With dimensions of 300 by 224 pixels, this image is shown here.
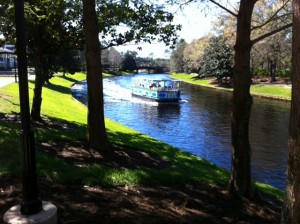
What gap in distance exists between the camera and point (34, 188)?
187 inches

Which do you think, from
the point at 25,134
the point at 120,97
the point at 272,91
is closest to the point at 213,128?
the point at 25,134

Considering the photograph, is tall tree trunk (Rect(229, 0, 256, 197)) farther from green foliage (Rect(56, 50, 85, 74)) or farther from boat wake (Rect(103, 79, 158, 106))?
boat wake (Rect(103, 79, 158, 106))

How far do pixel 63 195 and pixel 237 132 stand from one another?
12.1 ft

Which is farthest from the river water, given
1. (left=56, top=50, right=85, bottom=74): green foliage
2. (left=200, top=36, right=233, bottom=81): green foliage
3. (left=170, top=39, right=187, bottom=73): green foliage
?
(left=170, top=39, right=187, bottom=73): green foliage

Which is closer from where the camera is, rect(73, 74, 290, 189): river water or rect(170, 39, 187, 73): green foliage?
rect(73, 74, 290, 189): river water

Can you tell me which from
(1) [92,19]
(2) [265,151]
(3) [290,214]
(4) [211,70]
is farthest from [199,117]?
(4) [211,70]

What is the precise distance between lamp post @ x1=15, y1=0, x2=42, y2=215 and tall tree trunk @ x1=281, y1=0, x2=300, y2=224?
313 cm

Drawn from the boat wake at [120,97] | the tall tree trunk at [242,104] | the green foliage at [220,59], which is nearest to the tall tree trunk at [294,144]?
the tall tree trunk at [242,104]

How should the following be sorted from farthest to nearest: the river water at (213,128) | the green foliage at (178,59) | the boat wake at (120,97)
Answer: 1. the green foliage at (178,59)
2. the boat wake at (120,97)
3. the river water at (213,128)

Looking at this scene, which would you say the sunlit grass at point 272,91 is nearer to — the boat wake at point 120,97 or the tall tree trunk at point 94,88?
the boat wake at point 120,97

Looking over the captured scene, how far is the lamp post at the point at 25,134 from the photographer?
178 inches

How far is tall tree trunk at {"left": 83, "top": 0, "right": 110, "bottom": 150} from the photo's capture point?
9930 millimetres

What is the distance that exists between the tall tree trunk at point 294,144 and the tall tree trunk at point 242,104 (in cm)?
293

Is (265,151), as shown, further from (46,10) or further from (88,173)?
(88,173)
